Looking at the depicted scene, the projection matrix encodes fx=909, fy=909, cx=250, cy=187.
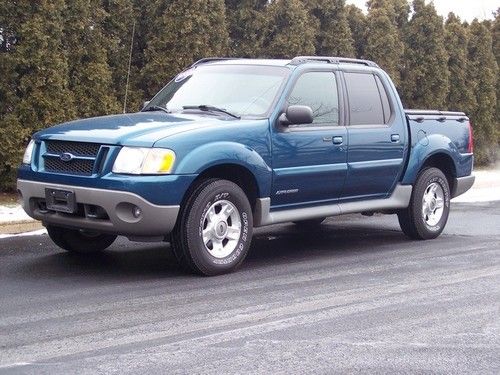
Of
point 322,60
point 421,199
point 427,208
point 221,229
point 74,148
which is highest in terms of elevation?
point 322,60

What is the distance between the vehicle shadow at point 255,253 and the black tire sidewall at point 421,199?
280 millimetres

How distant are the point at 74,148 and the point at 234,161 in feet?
4.44

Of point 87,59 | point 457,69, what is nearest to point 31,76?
point 87,59

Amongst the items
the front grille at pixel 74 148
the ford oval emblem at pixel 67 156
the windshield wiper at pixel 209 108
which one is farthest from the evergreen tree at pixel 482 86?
the ford oval emblem at pixel 67 156

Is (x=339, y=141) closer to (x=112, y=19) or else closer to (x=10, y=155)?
(x=10, y=155)

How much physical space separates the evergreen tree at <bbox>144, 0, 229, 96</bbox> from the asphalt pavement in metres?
5.18

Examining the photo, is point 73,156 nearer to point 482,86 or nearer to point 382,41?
point 382,41

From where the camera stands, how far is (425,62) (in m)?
19.4

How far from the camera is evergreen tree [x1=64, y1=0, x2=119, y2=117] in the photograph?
42.5 feet

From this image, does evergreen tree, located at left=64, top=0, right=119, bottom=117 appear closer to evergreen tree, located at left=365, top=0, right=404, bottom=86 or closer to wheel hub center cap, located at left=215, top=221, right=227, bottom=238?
wheel hub center cap, located at left=215, top=221, right=227, bottom=238

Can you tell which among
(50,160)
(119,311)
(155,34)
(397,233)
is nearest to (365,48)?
(155,34)

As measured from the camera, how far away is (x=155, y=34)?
14422 millimetres

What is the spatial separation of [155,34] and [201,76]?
5.63 meters

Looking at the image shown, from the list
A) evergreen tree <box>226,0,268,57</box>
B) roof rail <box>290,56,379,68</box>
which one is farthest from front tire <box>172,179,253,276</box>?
evergreen tree <box>226,0,268,57</box>
